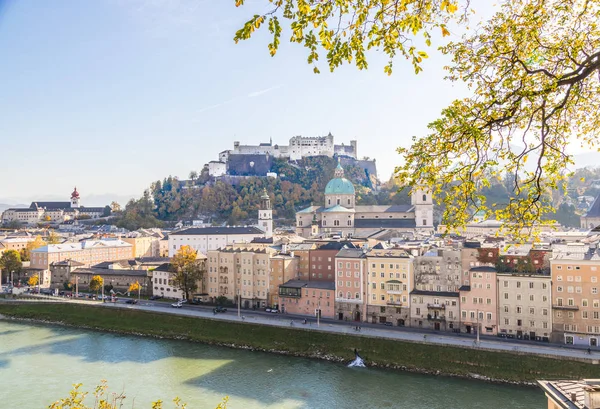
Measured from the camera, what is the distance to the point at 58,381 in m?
17.3

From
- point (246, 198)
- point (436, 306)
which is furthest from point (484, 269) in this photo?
point (246, 198)

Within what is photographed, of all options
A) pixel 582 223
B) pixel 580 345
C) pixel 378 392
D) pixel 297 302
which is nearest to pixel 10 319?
pixel 297 302

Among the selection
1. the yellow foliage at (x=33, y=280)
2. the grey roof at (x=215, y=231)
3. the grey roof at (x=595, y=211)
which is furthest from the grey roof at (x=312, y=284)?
the grey roof at (x=595, y=211)

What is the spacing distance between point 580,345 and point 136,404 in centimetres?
1818

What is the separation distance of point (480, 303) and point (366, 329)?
5.63m

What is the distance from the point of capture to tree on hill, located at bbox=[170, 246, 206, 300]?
30953 mm

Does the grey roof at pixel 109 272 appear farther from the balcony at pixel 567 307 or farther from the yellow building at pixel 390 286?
the balcony at pixel 567 307

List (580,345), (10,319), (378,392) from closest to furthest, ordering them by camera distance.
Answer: (378,392), (580,345), (10,319)

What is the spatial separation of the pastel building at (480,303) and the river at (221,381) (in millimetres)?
4611

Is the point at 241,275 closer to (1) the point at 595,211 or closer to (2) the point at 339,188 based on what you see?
(2) the point at 339,188

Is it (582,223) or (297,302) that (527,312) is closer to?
(297,302)

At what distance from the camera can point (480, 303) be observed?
2202cm

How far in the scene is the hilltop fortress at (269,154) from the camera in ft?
274

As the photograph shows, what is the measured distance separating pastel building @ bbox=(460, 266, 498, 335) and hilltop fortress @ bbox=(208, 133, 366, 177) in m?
63.2
